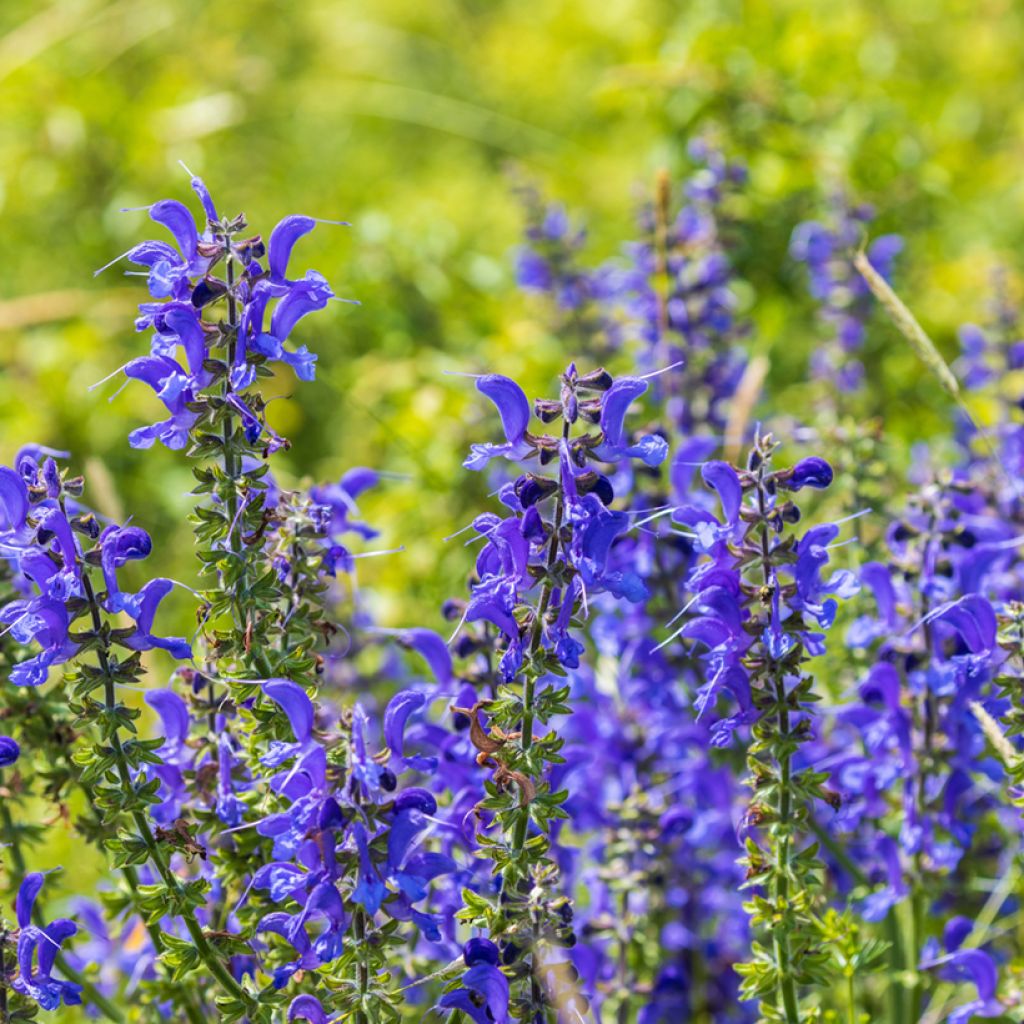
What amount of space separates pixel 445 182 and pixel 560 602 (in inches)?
248

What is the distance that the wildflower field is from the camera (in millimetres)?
2125

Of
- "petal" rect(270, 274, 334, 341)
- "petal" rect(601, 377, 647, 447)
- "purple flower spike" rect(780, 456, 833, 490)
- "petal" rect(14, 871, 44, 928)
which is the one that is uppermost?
"petal" rect(270, 274, 334, 341)

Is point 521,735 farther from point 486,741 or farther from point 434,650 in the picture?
point 434,650

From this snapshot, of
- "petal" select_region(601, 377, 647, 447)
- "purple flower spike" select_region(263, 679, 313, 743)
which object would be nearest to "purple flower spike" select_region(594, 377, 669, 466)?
"petal" select_region(601, 377, 647, 447)

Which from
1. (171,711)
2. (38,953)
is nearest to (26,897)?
(38,953)

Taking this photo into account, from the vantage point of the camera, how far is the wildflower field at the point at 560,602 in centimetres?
212

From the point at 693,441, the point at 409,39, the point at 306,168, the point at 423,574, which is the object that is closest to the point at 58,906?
the point at 423,574

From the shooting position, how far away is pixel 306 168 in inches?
343

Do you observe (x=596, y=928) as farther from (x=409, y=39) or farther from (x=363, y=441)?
(x=409, y=39)

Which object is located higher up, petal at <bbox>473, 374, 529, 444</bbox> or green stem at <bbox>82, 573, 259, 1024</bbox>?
petal at <bbox>473, 374, 529, 444</bbox>

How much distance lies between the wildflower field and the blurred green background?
3 cm

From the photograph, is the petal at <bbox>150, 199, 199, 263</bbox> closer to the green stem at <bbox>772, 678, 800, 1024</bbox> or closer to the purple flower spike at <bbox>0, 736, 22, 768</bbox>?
the purple flower spike at <bbox>0, 736, 22, 768</bbox>

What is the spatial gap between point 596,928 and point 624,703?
577 millimetres

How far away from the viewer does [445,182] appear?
26.6 feet
